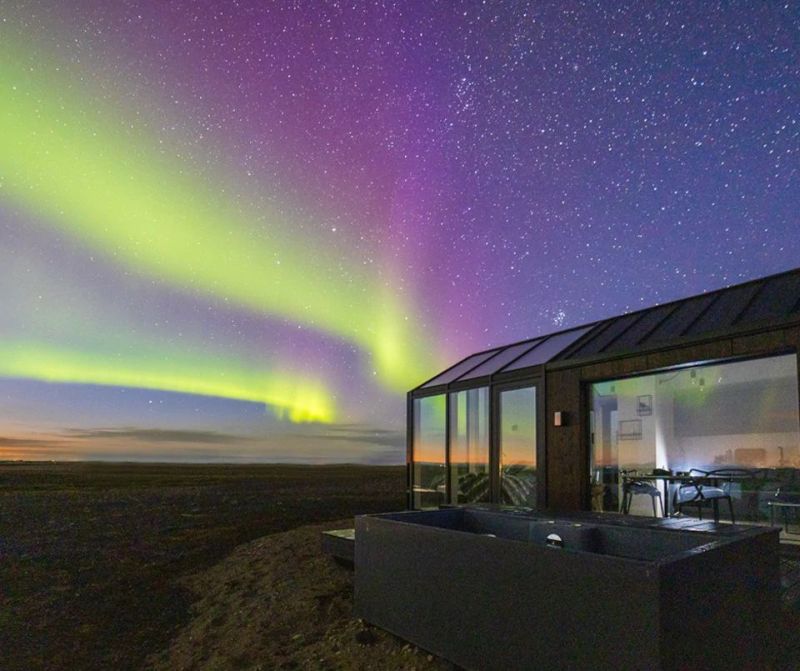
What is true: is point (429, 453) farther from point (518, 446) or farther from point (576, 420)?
point (576, 420)

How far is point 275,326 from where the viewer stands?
14.3 m

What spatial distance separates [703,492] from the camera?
6617 mm

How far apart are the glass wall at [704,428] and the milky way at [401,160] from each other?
1393mm

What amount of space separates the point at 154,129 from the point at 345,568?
7.01m

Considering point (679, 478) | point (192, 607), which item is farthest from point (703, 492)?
point (192, 607)

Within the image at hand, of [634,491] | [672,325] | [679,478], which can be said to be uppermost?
[672,325]

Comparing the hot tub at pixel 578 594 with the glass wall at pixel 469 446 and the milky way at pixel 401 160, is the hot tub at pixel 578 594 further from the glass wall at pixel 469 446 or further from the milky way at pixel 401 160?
the milky way at pixel 401 160

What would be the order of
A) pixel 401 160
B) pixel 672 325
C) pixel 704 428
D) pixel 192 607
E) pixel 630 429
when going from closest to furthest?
pixel 672 325
pixel 192 607
pixel 630 429
pixel 704 428
pixel 401 160

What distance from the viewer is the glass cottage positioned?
5777mm

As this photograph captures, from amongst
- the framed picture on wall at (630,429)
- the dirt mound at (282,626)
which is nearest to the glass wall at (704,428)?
the framed picture on wall at (630,429)

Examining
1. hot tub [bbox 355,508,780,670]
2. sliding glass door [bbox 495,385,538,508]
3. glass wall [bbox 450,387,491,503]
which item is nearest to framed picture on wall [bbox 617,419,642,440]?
sliding glass door [bbox 495,385,538,508]

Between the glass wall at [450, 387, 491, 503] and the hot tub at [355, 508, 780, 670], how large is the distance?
3.96 meters

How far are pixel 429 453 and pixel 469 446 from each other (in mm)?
1188

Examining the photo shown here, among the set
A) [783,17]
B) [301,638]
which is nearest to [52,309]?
[301,638]
